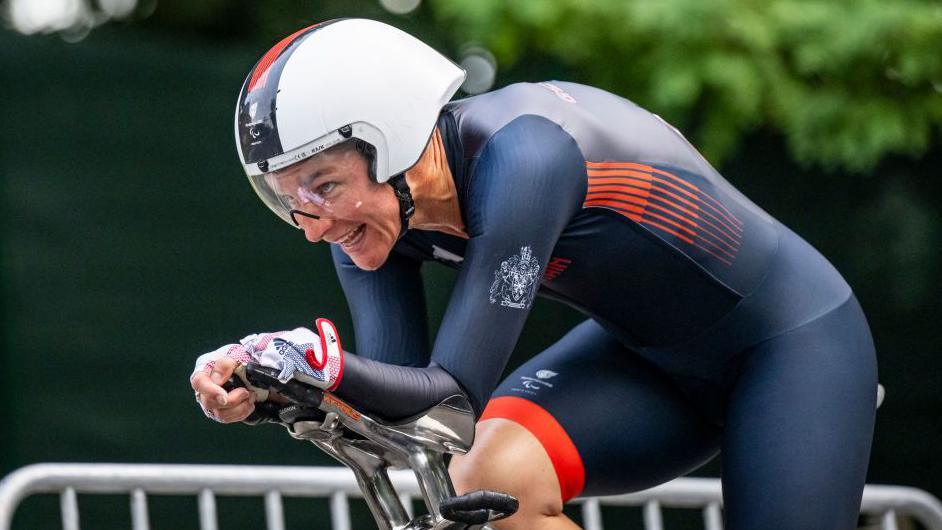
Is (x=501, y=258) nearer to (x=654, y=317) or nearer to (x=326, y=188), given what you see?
(x=326, y=188)

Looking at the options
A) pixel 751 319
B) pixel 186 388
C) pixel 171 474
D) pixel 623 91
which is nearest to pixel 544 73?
pixel 623 91

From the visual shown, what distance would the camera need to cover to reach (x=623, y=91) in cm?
553

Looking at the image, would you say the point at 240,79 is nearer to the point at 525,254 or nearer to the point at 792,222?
the point at 792,222

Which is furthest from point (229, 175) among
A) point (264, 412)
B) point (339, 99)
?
point (264, 412)

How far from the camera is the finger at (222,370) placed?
2514 mm

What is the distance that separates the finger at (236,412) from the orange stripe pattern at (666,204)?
0.83 meters

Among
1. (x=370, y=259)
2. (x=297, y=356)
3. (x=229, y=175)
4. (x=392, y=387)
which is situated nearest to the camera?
(x=297, y=356)

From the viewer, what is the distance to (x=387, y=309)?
325 cm

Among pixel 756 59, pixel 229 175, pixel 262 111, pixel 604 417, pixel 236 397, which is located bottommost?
pixel 604 417

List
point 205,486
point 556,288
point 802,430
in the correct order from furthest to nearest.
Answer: point 205,486, point 556,288, point 802,430

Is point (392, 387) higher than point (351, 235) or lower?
lower

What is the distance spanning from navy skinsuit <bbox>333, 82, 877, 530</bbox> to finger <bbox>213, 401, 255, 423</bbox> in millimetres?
462

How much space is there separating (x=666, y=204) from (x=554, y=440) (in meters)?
0.58

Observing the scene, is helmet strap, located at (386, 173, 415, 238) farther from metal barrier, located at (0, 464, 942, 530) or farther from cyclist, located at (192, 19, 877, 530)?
metal barrier, located at (0, 464, 942, 530)
